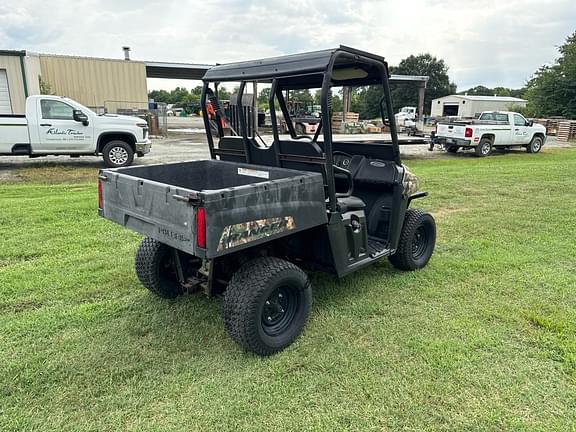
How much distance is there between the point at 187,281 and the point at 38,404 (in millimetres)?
1232

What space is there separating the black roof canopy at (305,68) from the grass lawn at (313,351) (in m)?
1.80

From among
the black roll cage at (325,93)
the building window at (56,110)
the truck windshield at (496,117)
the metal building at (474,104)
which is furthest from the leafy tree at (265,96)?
the metal building at (474,104)

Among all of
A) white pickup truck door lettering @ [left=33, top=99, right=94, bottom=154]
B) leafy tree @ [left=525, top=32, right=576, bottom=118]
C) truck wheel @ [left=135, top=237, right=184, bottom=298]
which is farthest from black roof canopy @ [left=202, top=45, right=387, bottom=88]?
leafy tree @ [left=525, top=32, right=576, bottom=118]

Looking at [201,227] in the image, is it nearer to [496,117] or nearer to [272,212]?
[272,212]

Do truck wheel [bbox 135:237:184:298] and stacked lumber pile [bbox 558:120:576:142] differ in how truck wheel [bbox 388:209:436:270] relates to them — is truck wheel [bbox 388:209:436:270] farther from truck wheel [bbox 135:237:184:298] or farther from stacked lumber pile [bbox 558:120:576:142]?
stacked lumber pile [bbox 558:120:576:142]

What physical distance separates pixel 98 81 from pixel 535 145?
60.6 ft

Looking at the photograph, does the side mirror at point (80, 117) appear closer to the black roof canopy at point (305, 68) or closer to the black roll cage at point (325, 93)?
the black roll cage at point (325, 93)

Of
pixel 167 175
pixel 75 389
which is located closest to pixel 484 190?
pixel 167 175

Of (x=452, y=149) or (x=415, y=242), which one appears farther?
(x=452, y=149)

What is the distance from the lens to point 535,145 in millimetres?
16531

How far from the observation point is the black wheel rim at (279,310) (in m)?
2.95

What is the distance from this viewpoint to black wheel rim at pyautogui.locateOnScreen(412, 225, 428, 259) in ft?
14.2

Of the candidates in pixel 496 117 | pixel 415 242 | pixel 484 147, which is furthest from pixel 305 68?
pixel 496 117

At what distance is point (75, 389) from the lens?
251 cm
